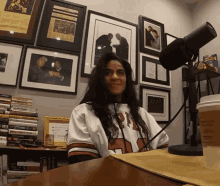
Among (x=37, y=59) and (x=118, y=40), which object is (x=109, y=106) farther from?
(x=118, y=40)

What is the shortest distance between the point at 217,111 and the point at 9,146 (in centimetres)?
131

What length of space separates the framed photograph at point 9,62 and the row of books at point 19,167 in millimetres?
693

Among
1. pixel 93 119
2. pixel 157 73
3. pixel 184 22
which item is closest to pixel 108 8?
pixel 157 73

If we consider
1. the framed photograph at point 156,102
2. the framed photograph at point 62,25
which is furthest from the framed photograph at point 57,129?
the framed photograph at point 156,102

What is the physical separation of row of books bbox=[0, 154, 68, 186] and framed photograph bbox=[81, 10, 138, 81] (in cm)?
93

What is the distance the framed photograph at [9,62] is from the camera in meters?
1.44

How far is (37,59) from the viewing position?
61.6 inches

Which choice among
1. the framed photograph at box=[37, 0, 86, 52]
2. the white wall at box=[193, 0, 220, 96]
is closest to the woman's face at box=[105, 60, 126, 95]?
the framed photograph at box=[37, 0, 86, 52]

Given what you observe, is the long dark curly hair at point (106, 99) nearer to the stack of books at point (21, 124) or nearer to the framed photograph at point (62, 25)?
the stack of books at point (21, 124)

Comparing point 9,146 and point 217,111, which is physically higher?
point 217,111

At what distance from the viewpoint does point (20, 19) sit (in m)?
1.62

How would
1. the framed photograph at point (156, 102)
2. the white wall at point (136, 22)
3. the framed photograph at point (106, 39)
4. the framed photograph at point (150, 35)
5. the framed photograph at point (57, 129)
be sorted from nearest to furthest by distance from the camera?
the framed photograph at point (57, 129), the white wall at point (136, 22), the framed photograph at point (106, 39), the framed photograph at point (156, 102), the framed photograph at point (150, 35)

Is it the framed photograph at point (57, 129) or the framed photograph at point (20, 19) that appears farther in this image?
the framed photograph at point (20, 19)

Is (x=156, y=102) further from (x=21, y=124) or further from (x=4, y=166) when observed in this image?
(x=4, y=166)
